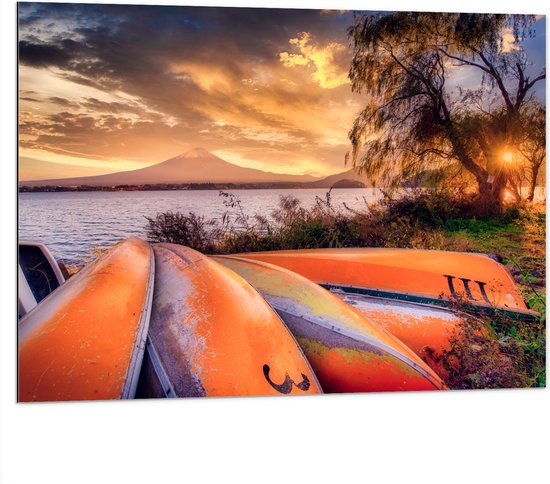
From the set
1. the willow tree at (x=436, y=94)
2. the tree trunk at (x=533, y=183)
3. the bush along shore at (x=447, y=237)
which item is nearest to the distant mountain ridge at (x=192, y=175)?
the bush along shore at (x=447, y=237)

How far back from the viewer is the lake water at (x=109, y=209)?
2.23 meters

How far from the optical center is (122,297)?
207 centimetres

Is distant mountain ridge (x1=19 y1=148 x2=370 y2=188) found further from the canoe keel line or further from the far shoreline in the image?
the canoe keel line

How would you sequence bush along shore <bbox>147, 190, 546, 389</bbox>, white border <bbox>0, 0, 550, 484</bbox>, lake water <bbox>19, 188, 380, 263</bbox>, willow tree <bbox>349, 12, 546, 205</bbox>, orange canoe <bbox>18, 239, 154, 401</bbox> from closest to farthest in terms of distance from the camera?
orange canoe <bbox>18, 239, 154, 401</bbox>
white border <bbox>0, 0, 550, 484</bbox>
lake water <bbox>19, 188, 380, 263</bbox>
bush along shore <bbox>147, 190, 546, 389</bbox>
willow tree <bbox>349, 12, 546, 205</bbox>

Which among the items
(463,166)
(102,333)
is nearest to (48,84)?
(102,333)

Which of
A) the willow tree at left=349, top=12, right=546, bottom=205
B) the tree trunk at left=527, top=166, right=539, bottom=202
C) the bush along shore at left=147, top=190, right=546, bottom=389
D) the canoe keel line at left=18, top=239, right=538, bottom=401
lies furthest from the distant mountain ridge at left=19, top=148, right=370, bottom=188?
the tree trunk at left=527, top=166, right=539, bottom=202

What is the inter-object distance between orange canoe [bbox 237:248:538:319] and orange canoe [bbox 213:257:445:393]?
185mm

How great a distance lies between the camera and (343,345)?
6.81 feet

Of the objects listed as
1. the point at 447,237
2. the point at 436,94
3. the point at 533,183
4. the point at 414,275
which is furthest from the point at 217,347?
the point at 533,183

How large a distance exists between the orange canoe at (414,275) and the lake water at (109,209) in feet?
0.98

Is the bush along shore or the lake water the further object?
the bush along shore

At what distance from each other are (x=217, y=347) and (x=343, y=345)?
556 mm

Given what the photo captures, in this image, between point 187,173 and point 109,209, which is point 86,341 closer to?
point 109,209

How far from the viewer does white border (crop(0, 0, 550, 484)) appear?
2.02m
